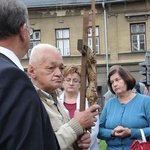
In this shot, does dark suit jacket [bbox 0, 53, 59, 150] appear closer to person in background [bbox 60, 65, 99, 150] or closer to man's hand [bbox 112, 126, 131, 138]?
man's hand [bbox 112, 126, 131, 138]

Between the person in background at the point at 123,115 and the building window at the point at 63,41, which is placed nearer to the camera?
the person in background at the point at 123,115

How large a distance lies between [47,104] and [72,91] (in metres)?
1.46

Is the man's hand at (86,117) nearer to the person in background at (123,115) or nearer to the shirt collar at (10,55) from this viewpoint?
the shirt collar at (10,55)

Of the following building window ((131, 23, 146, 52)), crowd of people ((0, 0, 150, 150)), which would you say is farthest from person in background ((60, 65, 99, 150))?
building window ((131, 23, 146, 52))

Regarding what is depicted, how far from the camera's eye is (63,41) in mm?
23875

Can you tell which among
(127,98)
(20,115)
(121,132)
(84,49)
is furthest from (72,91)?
(20,115)

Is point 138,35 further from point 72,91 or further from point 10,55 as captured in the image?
point 10,55

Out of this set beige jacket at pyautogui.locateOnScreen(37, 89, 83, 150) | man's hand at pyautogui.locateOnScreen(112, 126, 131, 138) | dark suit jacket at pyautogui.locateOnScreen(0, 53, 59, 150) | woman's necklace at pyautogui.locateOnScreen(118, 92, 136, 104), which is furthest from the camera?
woman's necklace at pyautogui.locateOnScreen(118, 92, 136, 104)

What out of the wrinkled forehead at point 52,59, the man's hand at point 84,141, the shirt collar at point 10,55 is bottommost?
the man's hand at point 84,141

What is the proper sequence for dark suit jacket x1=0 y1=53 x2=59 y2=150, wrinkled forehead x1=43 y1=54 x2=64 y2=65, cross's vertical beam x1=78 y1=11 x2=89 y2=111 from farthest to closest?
wrinkled forehead x1=43 y1=54 x2=64 y2=65 → cross's vertical beam x1=78 y1=11 x2=89 y2=111 → dark suit jacket x1=0 y1=53 x2=59 y2=150

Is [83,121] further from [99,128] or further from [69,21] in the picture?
[69,21]

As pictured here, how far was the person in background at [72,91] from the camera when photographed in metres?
3.88

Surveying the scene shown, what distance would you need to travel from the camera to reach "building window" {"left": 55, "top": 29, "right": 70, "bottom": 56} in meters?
23.7

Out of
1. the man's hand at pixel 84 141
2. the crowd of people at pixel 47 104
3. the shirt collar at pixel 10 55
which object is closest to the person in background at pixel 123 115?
the crowd of people at pixel 47 104
